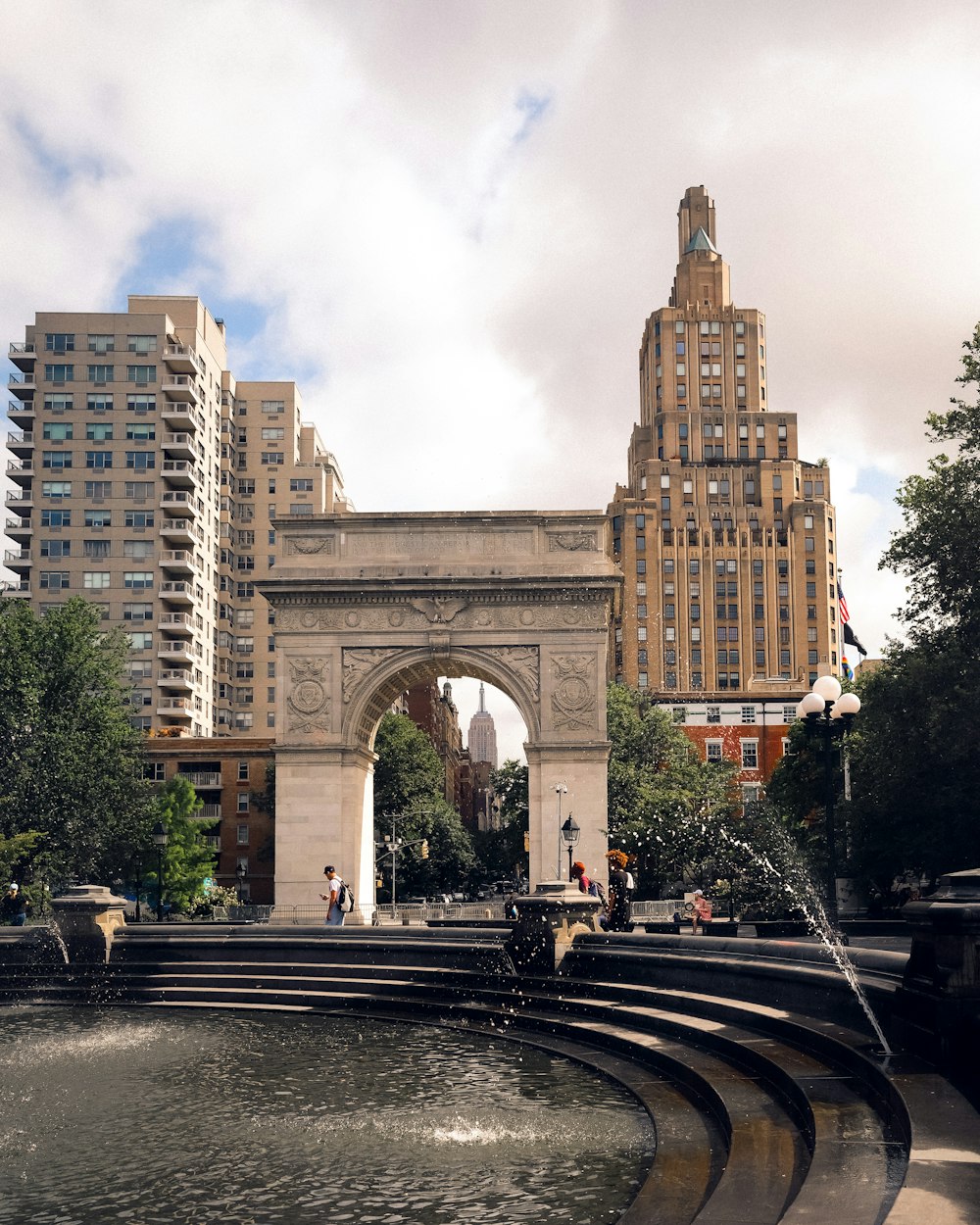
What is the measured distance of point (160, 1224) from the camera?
26.5 feet

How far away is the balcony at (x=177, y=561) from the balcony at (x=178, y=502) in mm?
2583

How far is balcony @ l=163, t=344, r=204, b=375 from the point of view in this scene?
8106 centimetres

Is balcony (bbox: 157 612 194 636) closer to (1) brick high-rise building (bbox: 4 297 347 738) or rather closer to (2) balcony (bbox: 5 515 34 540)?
(1) brick high-rise building (bbox: 4 297 347 738)

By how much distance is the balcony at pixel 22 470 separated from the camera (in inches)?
3115

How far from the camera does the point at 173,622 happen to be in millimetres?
79188

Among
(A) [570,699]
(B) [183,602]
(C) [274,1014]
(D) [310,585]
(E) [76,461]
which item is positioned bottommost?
(C) [274,1014]

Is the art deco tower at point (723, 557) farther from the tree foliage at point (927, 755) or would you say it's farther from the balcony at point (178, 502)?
the tree foliage at point (927, 755)

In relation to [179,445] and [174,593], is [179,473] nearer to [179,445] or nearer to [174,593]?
[179,445]

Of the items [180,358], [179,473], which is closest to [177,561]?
[179,473]

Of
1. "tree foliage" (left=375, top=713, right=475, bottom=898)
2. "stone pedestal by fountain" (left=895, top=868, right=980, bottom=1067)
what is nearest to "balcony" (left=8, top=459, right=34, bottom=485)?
"tree foliage" (left=375, top=713, right=475, bottom=898)

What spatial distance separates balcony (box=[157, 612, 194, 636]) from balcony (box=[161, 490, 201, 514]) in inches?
261

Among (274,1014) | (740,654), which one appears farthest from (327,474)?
(274,1014)

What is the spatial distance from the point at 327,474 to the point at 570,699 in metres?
61.6

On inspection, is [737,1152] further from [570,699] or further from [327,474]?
[327,474]
